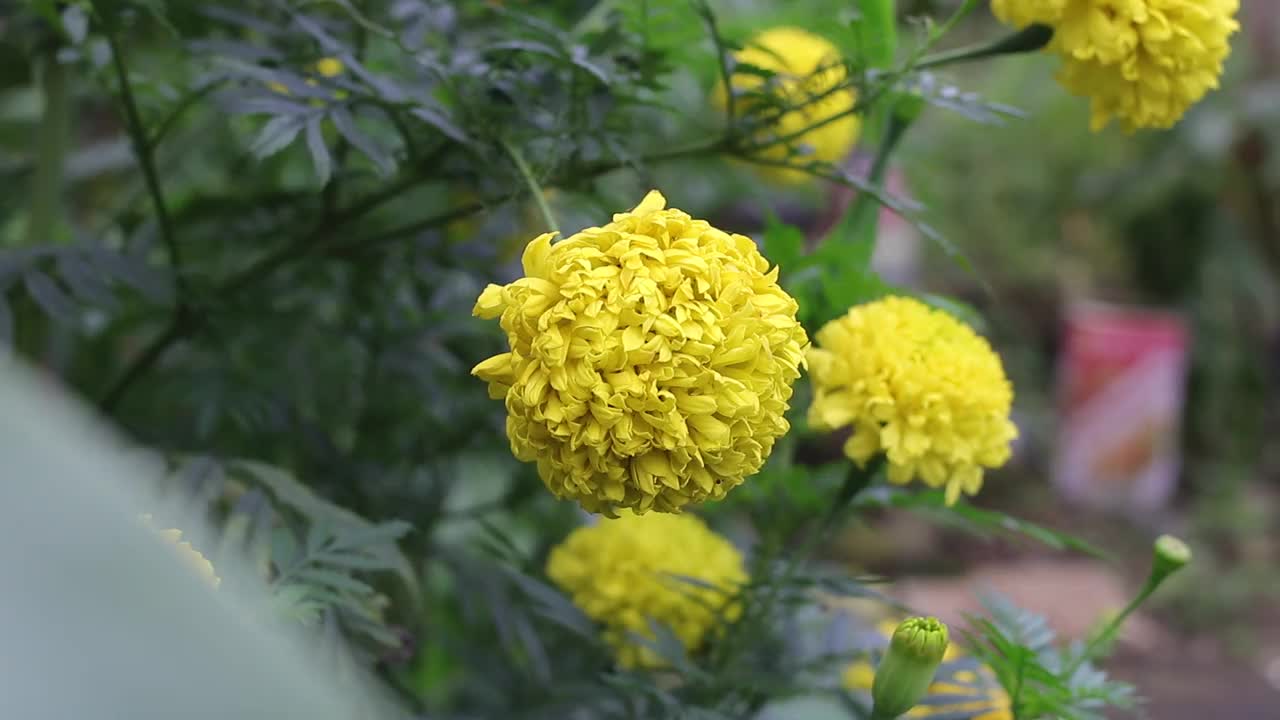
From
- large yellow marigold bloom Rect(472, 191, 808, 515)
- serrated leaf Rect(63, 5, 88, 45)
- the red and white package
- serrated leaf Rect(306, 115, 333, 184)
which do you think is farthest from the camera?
the red and white package

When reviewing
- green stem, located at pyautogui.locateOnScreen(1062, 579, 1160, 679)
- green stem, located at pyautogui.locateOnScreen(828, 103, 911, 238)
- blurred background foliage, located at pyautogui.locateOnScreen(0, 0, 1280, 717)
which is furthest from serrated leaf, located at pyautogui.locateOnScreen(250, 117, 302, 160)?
green stem, located at pyautogui.locateOnScreen(1062, 579, 1160, 679)

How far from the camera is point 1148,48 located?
0.62 m

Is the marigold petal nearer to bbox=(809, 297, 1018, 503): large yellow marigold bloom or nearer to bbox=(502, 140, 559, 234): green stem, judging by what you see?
bbox=(502, 140, 559, 234): green stem

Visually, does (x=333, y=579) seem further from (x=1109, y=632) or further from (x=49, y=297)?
(x=1109, y=632)

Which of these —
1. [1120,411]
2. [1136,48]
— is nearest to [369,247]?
[1136,48]

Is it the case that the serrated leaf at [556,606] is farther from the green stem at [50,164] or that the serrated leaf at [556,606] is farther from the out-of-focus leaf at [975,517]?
the green stem at [50,164]

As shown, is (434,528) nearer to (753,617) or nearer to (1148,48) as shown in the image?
(753,617)

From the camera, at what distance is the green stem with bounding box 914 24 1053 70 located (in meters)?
0.63

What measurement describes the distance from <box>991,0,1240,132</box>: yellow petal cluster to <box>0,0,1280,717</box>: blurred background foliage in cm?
4

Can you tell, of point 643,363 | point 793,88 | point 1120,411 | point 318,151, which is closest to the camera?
point 643,363

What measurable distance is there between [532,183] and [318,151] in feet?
0.36

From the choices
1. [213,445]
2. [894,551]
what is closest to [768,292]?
[213,445]

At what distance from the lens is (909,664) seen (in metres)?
0.55

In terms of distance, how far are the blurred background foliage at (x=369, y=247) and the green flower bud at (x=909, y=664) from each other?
91 mm
